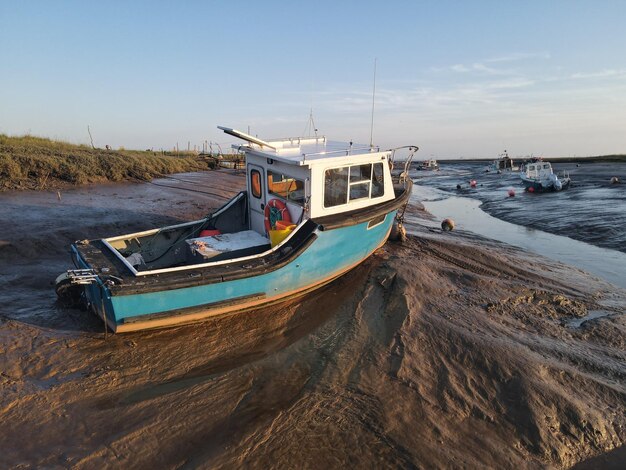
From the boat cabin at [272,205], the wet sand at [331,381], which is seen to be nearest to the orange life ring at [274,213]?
the boat cabin at [272,205]

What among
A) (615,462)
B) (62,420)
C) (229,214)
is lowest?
(615,462)

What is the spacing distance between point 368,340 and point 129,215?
9297 millimetres

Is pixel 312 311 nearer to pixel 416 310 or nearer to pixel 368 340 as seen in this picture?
pixel 368 340

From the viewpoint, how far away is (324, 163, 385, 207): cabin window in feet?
25.0

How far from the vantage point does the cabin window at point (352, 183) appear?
7609 mm

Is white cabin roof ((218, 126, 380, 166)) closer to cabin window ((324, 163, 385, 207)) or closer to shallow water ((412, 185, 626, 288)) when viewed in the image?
cabin window ((324, 163, 385, 207))

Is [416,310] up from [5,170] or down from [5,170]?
down

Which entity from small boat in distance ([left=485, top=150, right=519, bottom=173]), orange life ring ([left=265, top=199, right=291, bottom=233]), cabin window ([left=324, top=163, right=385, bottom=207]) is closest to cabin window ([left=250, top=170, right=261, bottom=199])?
orange life ring ([left=265, top=199, right=291, bottom=233])

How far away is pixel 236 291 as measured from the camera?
6.16m

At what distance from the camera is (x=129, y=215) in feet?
40.2

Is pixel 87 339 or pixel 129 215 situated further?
pixel 129 215

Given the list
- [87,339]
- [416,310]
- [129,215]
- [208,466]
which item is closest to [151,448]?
[208,466]

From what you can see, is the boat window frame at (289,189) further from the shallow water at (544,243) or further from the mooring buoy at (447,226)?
the mooring buoy at (447,226)

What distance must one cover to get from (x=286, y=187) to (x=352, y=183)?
1335mm
